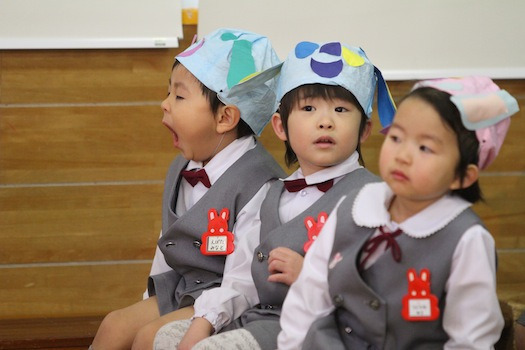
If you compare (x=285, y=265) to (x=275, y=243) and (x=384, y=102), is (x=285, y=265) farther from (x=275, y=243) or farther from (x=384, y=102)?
(x=384, y=102)

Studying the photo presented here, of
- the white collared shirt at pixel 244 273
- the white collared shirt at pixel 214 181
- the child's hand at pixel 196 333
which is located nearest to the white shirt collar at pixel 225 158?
the white collared shirt at pixel 214 181

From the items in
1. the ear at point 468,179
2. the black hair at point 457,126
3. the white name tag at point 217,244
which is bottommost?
the white name tag at point 217,244

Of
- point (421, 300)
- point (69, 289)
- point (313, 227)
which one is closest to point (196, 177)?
point (313, 227)

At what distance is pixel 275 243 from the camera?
7.39ft

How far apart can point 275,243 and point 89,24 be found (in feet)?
5.14

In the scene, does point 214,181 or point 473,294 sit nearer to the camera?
point 473,294

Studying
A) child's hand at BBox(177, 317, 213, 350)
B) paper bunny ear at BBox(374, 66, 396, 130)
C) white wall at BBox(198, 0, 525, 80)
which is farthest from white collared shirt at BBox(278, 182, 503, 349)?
white wall at BBox(198, 0, 525, 80)

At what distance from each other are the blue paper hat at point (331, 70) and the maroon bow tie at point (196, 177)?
35 centimetres

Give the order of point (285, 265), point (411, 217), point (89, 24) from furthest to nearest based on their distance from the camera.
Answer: point (89, 24), point (285, 265), point (411, 217)

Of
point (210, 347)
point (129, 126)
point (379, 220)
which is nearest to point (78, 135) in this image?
point (129, 126)

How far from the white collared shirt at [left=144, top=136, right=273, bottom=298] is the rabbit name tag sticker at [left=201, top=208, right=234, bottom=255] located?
0.03 m

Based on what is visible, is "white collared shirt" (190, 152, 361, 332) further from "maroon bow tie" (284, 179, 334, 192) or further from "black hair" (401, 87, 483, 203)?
"black hair" (401, 87, 483, 203)

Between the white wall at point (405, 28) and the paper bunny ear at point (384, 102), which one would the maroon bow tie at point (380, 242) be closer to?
the paper bunny ear at point (384, 102)

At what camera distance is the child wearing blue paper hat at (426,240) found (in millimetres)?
1744
